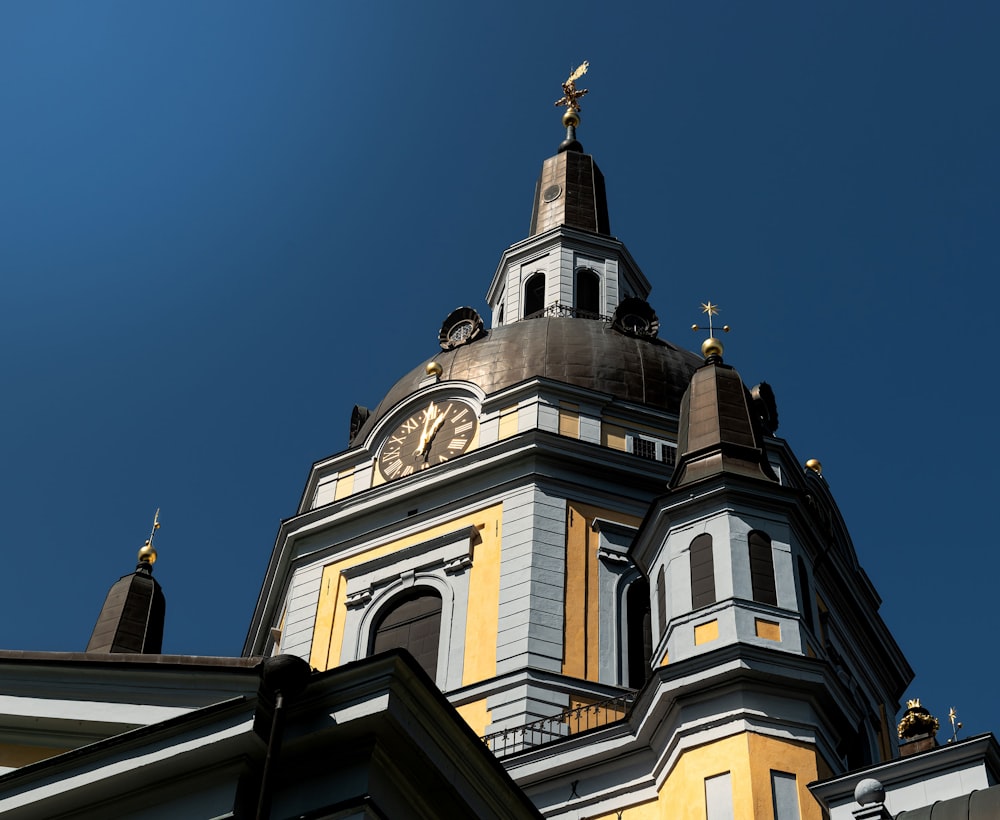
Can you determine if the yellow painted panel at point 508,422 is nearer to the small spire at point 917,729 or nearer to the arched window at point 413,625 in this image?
the arched window at point 413,625

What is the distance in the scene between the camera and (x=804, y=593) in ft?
72.8

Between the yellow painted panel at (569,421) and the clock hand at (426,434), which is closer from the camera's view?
the yellow painted panel at (569,421)

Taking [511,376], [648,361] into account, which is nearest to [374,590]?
[511,376]

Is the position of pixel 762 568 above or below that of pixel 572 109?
below

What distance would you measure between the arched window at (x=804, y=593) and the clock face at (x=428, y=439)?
7618 mm

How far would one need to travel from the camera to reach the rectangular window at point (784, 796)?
1852cm

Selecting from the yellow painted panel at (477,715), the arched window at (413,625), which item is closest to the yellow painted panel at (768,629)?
the yellow painted panel at (477,715)

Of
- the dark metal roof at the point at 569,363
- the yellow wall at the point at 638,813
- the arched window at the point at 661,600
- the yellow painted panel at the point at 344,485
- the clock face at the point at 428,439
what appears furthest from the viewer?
the dark metal roof at the point at 569,363

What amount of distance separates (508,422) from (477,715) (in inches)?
253

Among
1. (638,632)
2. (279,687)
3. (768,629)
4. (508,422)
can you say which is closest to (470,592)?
(638,632)

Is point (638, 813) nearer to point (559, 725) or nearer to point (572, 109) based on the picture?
point (559, 725)

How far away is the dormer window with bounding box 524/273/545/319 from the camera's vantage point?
3606cm

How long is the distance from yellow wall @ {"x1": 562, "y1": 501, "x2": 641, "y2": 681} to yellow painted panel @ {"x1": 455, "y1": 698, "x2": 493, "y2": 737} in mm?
1290

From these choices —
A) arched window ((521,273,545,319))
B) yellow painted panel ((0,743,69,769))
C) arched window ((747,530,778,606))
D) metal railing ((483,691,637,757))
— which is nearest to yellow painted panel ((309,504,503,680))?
metal railing ((483,691,637,757))
